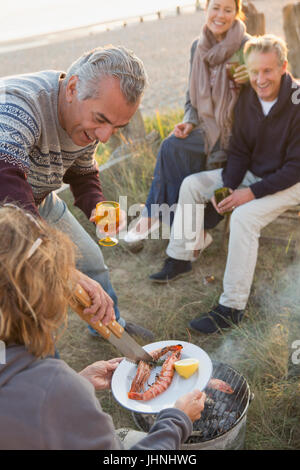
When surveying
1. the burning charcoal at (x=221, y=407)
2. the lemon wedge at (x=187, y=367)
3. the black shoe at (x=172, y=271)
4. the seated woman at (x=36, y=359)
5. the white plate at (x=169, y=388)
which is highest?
the seated woman at (x=36, y=359)

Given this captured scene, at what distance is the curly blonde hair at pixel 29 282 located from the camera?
1333 millimetres

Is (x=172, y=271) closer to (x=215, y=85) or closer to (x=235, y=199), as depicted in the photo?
(x=235, y=199)

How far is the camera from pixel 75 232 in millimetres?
2916

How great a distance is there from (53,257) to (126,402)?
101 centimetres

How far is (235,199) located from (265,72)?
954mm

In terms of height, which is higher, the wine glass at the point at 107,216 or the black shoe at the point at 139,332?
the wine glass at the point at 107,216

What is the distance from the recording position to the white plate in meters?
2.08

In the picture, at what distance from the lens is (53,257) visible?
4.66 ft

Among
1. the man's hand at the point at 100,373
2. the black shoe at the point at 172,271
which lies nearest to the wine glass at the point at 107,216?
the man's hand at the point at 100,373

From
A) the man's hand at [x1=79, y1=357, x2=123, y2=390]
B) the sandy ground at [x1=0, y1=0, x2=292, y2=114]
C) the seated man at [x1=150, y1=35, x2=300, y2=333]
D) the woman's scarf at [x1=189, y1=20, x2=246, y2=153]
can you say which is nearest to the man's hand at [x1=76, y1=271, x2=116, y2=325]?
the man's hand at [x1=79, y1=357, x2=123, y2=390]

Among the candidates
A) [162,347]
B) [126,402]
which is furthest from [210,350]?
[126,402]

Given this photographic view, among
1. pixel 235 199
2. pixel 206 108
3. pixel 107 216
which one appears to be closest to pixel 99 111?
pixel 107 216

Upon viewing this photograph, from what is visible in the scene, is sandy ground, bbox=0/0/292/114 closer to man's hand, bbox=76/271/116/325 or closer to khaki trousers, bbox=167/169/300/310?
khaki trousers, bbox=167/169/300/310

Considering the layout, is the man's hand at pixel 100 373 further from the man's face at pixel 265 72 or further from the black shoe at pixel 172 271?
the man's face at pixel 265 72
